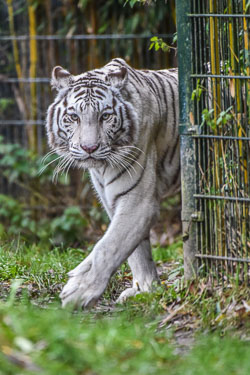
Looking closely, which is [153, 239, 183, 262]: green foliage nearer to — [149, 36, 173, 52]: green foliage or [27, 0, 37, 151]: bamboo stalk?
[149, 36, 173, 52]: green foliage

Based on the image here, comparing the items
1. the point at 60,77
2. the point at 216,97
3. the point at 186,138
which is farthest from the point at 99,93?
the point at 216,97

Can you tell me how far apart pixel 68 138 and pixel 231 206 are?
3.79ft

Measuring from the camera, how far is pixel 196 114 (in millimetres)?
4426

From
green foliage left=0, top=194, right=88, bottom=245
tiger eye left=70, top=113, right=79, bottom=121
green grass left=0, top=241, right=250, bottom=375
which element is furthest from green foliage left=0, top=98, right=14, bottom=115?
tiger eye left=70, top=113, right=79, bottom=121

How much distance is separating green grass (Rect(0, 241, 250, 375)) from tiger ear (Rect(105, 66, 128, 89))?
4.15ft

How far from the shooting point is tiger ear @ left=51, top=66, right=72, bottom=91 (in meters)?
4.84

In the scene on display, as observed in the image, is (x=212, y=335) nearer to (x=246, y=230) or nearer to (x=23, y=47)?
(x=246, y=230)

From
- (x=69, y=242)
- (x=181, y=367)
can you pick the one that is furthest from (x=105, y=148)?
(x=69, y=242)

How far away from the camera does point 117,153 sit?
15.3ft

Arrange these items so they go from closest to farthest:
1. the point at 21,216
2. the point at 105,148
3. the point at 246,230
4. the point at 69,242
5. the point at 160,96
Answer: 1. the point at 246,230
2. the point at 105,148
3. the point at 160,96
4. the point at 69,242
5. the point at 21,216

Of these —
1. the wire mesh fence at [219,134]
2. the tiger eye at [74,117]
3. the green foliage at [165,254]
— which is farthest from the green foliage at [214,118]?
the green foliage at [165,254]

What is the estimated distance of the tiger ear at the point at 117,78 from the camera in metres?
4.76

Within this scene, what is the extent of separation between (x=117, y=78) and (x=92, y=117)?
34 centimetres

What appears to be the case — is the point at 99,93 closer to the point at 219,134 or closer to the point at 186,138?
the point at 186,138
